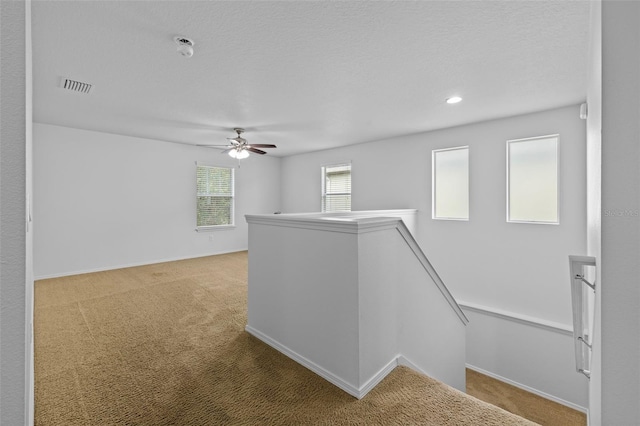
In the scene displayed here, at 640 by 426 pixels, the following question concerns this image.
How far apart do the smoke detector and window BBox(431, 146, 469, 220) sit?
4.08m

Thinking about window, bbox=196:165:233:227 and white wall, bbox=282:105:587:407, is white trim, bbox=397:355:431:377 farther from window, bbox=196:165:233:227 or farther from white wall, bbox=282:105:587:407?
window, bbox=196:165:233:227

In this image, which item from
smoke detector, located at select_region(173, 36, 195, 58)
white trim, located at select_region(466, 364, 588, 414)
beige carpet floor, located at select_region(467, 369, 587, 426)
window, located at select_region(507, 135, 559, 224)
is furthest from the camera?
window, located at select_region(507, 135, 559, 224)

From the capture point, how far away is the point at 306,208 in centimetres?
720

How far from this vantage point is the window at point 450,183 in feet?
15.0

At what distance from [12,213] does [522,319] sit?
5.08 m

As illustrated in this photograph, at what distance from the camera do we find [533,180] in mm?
3928

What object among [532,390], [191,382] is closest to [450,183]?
[532,390]

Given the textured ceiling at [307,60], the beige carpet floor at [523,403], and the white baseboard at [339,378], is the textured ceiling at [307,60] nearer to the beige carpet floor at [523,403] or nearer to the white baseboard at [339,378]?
the white baseboard at [339,378]

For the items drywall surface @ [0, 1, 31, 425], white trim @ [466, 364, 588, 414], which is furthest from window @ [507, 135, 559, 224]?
drywall surface @ [0, 1, 31, 425]

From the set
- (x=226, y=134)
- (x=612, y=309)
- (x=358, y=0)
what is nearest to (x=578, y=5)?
(x=358, y=0)

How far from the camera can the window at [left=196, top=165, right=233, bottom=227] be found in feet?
19.8

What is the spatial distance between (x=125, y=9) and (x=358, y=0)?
1536 mm

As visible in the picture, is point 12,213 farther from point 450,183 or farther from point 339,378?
point 450,183

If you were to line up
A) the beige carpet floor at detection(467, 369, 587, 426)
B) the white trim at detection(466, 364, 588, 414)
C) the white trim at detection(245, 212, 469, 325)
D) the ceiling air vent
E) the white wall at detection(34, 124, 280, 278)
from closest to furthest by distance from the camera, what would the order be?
the white trim at detection(245, 212, 469, 325)
the ceiling air vent
the beige carpet floor at detection(467, 369, 587, 426)
the white trim at detection(466, 364, 588, 414)
the white wall at detection(34, 124, 280, 278)
